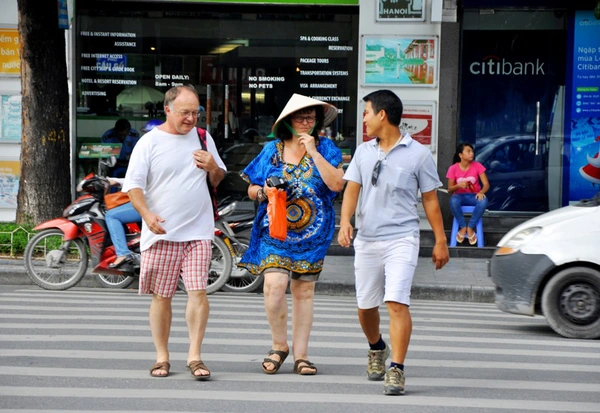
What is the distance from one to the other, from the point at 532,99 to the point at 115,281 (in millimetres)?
7409

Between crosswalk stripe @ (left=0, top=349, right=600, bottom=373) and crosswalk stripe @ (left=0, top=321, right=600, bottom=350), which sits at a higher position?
crosswalk stripe @ (left=0, top=349, right=600, bottom=373)

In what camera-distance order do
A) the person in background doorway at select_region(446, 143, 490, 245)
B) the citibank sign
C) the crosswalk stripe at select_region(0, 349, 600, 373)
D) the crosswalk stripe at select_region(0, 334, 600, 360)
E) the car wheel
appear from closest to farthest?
1. the crosswalk stripe at select_region(0, 349, 600, 373)
2. the crosswalk stripe at select_region(0, 334, 600, 360)
3. the car wheel
4. the person in background doorway at select_region(446, 143, 490, 245)
5. the citibank sign

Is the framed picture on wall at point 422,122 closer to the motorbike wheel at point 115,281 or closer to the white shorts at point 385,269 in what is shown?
the motorbike wheel at point 115,281

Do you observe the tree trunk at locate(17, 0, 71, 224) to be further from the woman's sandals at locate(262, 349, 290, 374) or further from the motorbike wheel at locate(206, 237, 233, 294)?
the woman's sandals at locate(262, 349, 290, 374)

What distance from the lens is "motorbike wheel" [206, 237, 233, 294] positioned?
445 inches

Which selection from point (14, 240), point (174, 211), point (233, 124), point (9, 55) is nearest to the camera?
point (174, 211)

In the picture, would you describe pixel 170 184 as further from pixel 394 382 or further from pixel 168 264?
pixel 394 382

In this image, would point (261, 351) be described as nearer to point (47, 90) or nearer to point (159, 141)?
point (159, 141)

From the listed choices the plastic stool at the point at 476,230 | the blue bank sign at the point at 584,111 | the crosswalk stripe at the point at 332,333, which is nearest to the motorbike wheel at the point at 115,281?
the crosswalk stripe at the point at 332,333

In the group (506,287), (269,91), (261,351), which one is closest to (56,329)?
(261,351)

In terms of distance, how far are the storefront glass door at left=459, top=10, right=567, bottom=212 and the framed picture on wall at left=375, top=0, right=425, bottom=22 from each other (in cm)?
94

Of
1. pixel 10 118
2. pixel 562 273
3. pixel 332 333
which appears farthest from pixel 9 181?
pixel 562 273

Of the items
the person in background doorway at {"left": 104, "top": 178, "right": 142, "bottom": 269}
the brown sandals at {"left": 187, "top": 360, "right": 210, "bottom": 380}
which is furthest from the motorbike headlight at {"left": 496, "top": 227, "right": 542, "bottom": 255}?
the person in background doorway at {"left": 104, "top": 178, "right": 142, "bottom": 269}

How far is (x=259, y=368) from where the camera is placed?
23.1 ft
